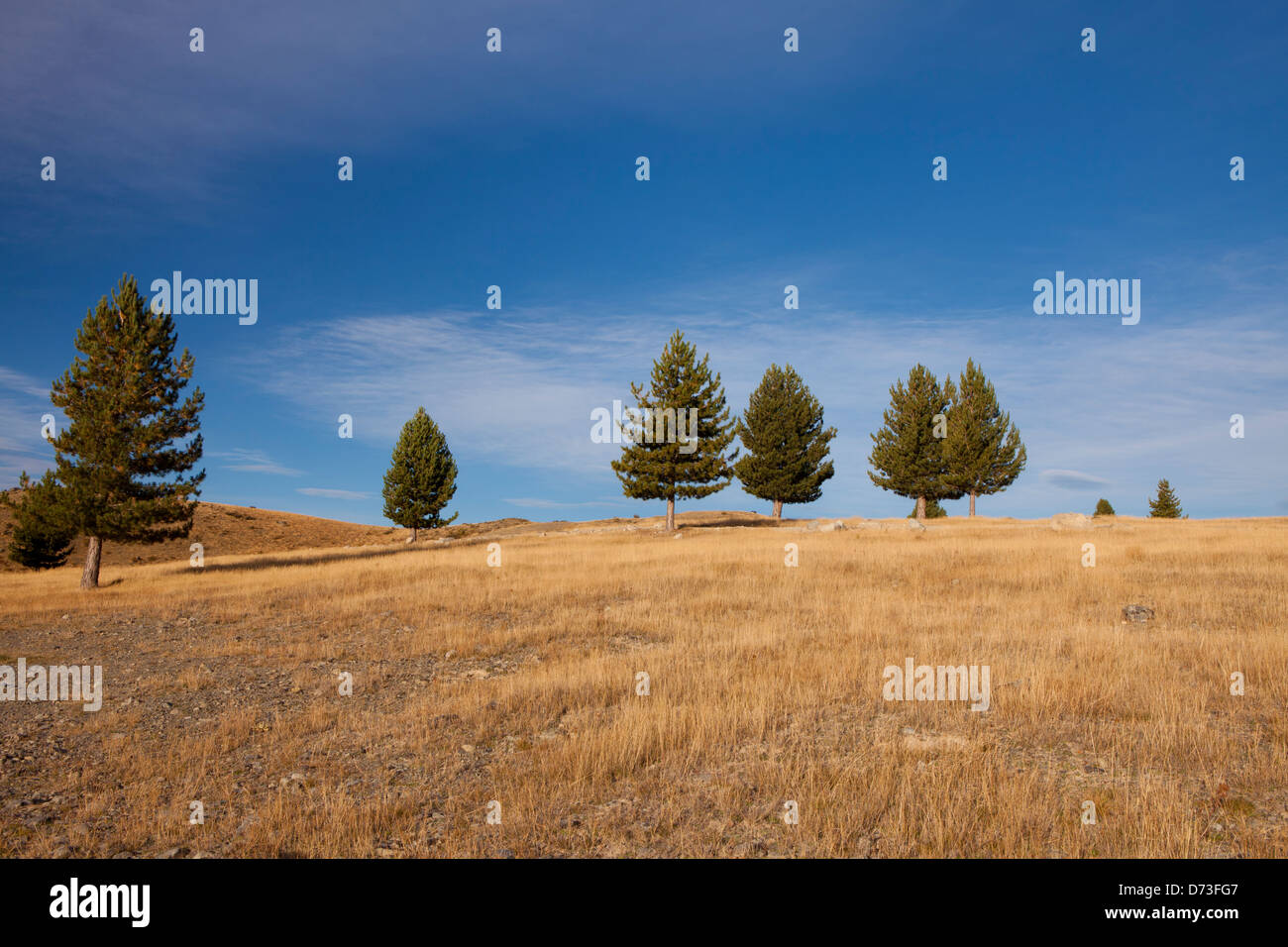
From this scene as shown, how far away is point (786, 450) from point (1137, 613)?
39.4 m

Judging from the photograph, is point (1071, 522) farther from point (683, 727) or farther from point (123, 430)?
point (123, 430)

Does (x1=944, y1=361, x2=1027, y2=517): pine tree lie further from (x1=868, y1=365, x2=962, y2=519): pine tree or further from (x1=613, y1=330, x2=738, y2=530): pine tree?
(x1=613, y1=330, x2=738, y2=530): pine tree

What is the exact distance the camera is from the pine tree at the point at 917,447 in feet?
183

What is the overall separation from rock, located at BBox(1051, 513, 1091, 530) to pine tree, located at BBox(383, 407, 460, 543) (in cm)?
3863

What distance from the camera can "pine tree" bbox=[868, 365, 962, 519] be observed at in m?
55.8

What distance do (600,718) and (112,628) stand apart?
638 inches

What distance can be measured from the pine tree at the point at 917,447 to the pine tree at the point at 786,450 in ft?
22.5

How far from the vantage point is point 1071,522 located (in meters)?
36.6

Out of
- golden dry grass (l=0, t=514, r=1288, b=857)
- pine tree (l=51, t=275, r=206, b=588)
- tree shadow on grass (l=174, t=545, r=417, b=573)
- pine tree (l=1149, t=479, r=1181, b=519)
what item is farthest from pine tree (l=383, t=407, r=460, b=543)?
pine tree (l=1149, t=479, r=1181, b=519)

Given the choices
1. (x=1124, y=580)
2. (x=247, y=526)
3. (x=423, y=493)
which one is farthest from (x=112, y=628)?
(x=247, y=526)

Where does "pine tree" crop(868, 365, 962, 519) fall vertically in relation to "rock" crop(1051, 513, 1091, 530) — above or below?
above

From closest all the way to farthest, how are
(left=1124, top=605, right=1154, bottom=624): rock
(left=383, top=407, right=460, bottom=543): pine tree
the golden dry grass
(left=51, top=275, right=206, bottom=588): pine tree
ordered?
the golden dry grass
(left=1124, top=605, right=1154, bottom=624): rock
(left=51, top=275, right=206, bottom=588): pine tree
(left=383, top=407, right=460, bottom=543): pine tree

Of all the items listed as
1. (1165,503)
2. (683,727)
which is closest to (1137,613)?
(683,727)

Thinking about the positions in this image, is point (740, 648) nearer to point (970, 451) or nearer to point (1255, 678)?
point (1255, 678)
